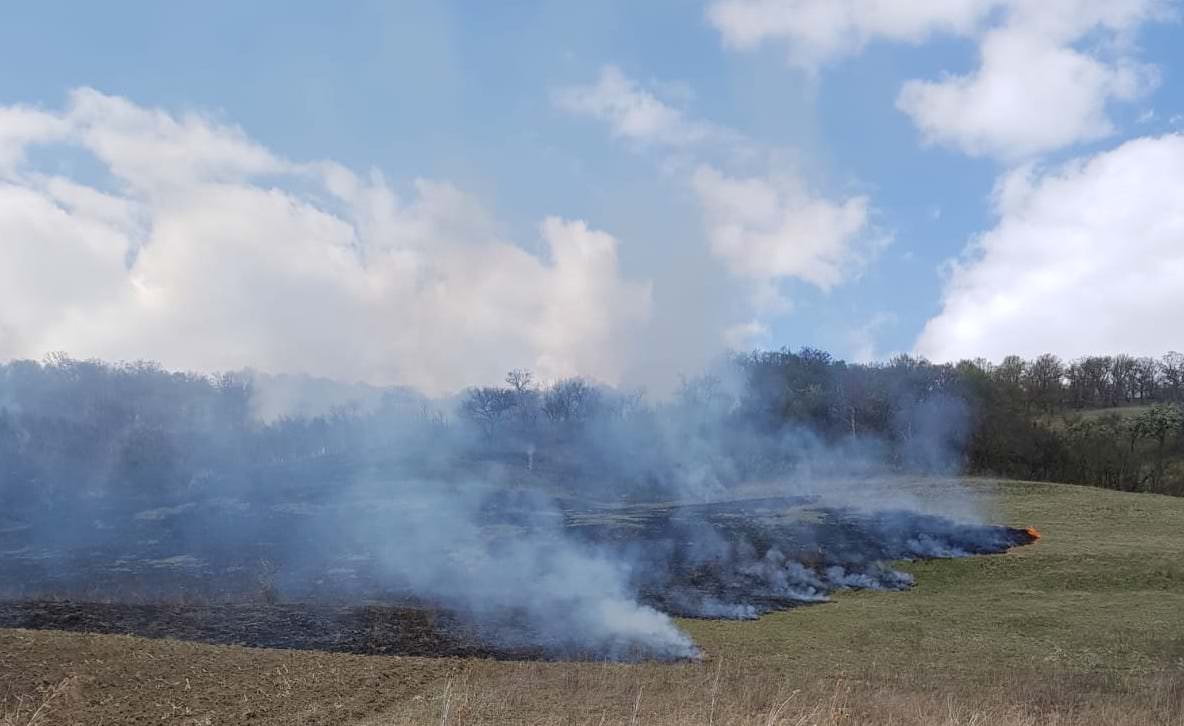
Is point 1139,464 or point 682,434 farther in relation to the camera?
point 682,434

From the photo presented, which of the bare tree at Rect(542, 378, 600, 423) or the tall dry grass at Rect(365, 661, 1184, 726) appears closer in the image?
the tall dry grass at Rect(365, 661, 1184, 726)

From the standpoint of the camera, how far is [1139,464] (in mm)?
62125

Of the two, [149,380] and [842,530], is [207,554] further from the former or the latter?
[149,380]

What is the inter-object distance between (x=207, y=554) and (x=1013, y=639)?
36247 mm

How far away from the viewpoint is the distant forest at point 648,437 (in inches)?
2406

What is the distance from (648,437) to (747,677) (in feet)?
170

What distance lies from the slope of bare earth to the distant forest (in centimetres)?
3608

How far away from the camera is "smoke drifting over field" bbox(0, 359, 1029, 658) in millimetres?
29438

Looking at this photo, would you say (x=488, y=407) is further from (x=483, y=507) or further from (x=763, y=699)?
(x=763, y=699)

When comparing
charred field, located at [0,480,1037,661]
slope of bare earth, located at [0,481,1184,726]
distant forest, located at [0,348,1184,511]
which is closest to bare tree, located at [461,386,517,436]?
distant forest, located at [0,348,1184,511]

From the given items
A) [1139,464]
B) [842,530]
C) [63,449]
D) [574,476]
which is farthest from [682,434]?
[63,449]

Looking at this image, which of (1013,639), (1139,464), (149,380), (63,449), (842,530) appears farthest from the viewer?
(149,380)

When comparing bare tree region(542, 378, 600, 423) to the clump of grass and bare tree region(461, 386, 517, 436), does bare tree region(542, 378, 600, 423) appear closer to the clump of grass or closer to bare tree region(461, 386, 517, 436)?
bare tree region(461, 386, 517, 436)

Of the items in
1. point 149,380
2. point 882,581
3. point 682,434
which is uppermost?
point 149,380
